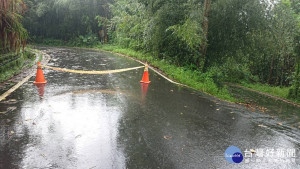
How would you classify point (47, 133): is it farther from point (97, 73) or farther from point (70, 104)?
point (97, 73)

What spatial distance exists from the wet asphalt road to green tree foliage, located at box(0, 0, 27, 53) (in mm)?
2395

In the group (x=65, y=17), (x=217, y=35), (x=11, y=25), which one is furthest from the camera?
(x=65, y=17)

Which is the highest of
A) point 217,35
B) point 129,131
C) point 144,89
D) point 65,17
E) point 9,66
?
point 65,17

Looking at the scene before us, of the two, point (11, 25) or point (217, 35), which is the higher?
point (217, 35)

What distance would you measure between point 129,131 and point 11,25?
725 cm

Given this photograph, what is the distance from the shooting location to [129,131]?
5383 millimetres

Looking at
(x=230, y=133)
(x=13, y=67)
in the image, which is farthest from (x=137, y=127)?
(x=13, y=67)

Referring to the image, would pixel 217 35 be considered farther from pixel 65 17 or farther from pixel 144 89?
pixel 65 17

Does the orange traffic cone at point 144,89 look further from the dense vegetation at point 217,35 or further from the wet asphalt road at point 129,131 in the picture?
the dense vegetation at point 217,35

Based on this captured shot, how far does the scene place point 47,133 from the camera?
5082mm

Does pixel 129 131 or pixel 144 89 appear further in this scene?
pixel 144 89

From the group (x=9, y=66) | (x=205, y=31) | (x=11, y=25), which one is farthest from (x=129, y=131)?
(x=205, y=31)

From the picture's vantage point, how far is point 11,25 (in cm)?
958

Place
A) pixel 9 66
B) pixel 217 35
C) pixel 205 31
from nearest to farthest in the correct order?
pixel 9 66 → pixel 205 31 → pixel 217 35
